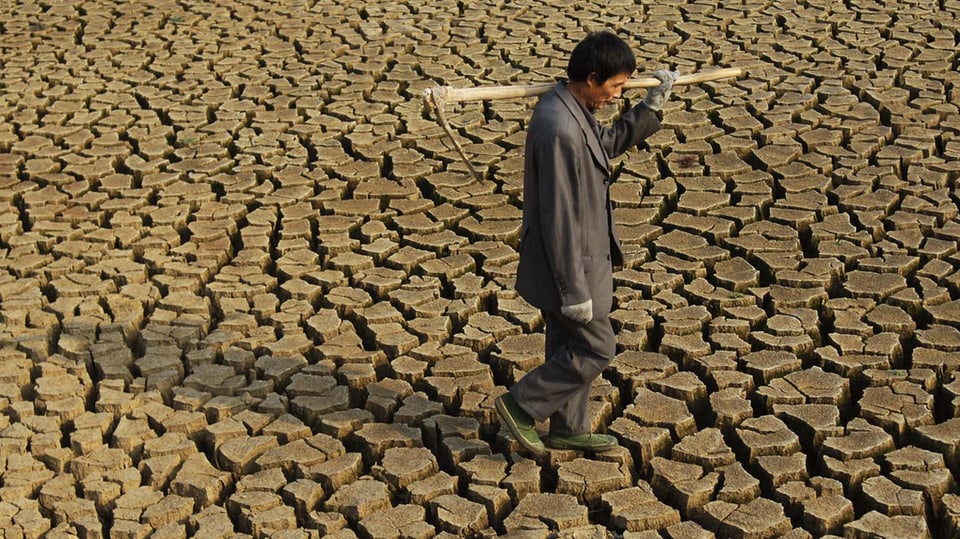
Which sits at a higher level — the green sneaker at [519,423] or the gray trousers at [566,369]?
the gray trousers at [566,369]

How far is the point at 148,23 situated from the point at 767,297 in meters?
6.12

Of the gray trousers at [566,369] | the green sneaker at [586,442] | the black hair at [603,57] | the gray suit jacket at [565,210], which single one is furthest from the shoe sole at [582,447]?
the black hair at [603,57]

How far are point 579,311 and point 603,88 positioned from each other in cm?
77

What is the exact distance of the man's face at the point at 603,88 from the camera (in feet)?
14.1

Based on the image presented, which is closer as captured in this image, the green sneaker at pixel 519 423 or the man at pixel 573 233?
the man at pixel 573 233

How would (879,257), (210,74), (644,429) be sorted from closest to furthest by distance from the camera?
(644,429), (879,257), (210,74)

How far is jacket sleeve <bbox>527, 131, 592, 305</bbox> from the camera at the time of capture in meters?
4.21

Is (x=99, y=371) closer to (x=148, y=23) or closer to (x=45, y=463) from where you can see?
(x=45, y=463)

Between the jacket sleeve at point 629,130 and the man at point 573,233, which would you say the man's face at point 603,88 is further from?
the jacket sleeve at point 629,130

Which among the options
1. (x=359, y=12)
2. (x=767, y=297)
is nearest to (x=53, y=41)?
(x=359, y=12)

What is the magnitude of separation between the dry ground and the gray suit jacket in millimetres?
723

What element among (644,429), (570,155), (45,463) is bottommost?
(45,463)

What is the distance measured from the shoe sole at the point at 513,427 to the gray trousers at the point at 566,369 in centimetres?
7

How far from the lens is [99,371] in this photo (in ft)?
17.8
